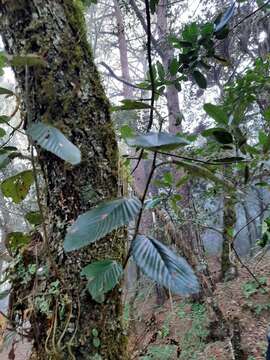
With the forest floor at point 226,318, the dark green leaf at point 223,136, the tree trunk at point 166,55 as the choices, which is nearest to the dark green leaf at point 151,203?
the dark green leaf at point 223,136

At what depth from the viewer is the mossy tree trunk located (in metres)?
0.83

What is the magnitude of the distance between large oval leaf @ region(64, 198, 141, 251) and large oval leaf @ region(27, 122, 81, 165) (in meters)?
0.11

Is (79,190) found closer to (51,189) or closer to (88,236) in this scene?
(51,189)

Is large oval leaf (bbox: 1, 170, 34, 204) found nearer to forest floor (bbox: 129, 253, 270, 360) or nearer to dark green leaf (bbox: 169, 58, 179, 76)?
dark green leaf (bbox: 169, 58, 179, 76)

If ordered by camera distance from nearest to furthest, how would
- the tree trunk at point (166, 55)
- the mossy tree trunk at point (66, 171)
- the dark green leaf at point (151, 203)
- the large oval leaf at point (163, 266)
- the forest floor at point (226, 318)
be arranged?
1. the large oval leaf at point (163, 266)
2. the mossy tree trunk at point (66, 171)
3. the dark green leaf at point (151, 203)
4. the forest floor at point (226, 318)
5. the tree trunk at point (166, 55)

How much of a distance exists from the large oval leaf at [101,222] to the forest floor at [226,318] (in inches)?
99.8

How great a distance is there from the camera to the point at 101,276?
650 mm

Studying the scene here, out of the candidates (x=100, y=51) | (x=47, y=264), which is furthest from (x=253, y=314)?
(x=100, y=51)

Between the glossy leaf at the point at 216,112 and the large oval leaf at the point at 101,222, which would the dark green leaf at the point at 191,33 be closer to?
the glossy leaf at the point at 216,112

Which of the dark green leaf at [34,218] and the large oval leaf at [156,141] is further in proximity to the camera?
the dark green leaf at [34,218]

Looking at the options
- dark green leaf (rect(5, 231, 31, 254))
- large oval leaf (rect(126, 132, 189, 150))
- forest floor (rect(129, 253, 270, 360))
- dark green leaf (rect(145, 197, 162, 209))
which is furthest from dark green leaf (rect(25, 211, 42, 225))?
forest floor (rect(129, 253, 270, 360))

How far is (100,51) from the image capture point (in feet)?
32.9

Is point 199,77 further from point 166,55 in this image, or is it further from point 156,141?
point 166,55

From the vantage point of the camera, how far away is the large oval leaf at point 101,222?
58 cm
